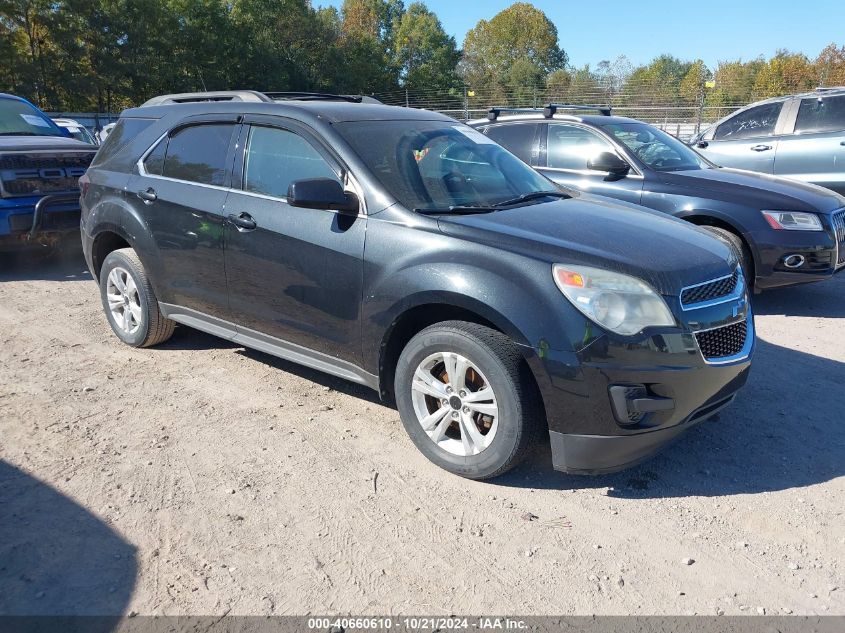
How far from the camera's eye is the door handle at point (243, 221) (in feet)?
13.5

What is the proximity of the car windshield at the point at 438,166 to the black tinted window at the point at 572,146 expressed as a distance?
8.81ft

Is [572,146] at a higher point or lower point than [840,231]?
higher

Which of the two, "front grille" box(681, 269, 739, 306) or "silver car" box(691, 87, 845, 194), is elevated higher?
"silver car" box(691, 87, 845, 194)

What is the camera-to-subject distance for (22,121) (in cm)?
875

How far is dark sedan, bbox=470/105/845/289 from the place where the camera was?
6.16m

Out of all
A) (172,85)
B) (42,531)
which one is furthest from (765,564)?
(172,85)

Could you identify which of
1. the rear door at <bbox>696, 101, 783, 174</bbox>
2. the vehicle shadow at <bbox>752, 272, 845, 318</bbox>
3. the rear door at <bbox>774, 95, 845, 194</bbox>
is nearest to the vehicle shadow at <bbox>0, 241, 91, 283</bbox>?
the vehicle shadow at <bbox>752, 272, 845, 318</bbox>

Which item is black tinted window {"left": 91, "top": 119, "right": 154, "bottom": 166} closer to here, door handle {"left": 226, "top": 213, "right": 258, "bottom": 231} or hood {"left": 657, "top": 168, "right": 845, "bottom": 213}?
door handle {"left": 226, "top": 213, "right": 258, "bottom": 231}

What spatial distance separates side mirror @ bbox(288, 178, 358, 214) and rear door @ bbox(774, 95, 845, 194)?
24.4 ft

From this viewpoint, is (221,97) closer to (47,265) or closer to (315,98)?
(315,98)

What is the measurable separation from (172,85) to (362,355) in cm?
4039

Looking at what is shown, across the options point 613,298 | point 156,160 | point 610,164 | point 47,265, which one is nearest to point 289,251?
point 156,160

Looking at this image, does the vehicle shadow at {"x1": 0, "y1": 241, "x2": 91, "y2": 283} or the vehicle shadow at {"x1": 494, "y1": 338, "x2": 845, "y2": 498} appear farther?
the vehicle shadow at {"x1": 0, "y1": 241, "x2": 91, "y2": 283}

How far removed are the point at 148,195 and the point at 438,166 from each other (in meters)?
2.08
